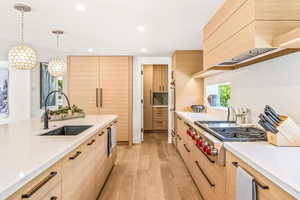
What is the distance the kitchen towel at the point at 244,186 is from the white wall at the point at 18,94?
571cm

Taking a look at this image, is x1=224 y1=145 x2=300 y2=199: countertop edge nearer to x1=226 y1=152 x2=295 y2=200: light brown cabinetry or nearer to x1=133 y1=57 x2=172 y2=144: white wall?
x1=226 y1=152 x2=295 y2=200: light brown cabinetry

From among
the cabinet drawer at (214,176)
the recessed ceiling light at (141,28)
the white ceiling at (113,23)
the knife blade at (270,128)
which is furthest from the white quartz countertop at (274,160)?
the recessed ceiling light at (141,28)

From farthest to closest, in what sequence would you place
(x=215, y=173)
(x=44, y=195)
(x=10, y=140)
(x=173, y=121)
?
(x=173, y=121), (x=215, y=173), (x=10, y=140), (x=44, y=195)

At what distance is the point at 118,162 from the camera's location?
3982 mm

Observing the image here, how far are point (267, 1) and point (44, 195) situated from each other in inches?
77.9

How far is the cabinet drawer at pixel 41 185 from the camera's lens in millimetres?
955

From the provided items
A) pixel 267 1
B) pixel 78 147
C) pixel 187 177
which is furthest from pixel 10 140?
pixel 187 177

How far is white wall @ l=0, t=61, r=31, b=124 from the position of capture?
17.3 feet

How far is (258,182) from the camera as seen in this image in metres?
1.15

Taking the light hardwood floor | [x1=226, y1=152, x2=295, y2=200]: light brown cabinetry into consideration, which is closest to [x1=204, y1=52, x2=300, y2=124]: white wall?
[x1=226, y1=152, x2=295, y2=200]: light brown cabinetry

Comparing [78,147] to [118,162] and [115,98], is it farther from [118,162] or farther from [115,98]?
[115,98]

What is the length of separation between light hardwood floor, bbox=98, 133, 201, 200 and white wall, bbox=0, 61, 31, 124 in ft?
9.98

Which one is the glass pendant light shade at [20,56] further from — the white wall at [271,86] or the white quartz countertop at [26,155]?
the white wall at [271,86]

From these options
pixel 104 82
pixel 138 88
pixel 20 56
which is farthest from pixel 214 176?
pixel 104 82
